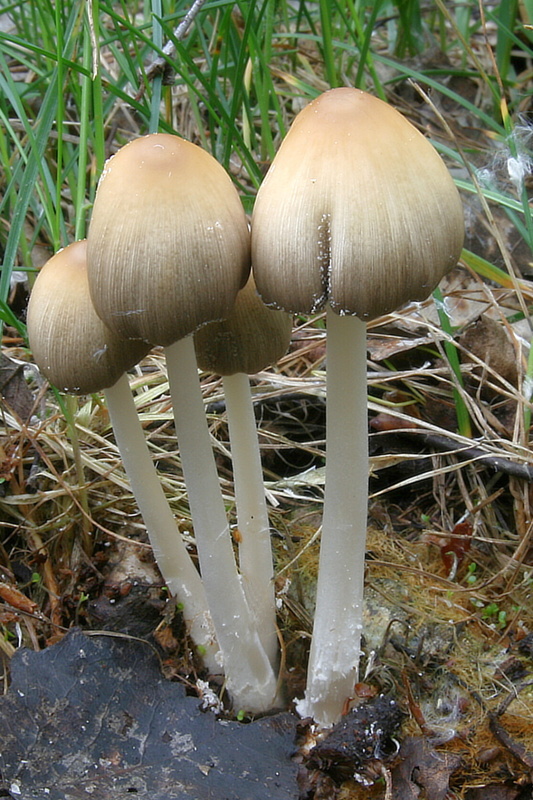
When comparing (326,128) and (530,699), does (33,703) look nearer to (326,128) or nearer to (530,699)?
(530,699)

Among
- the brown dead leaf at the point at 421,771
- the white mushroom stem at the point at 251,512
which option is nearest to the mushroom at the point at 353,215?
the white mushroom stem at the point at 251,512

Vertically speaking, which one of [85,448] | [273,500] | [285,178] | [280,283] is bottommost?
[273,500]

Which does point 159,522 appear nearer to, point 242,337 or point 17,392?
point 242,337

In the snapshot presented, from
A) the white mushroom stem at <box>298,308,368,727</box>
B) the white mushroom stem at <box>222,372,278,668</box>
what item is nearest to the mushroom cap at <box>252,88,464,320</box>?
the white mushroom stem at <box>298,308,368,727</box>

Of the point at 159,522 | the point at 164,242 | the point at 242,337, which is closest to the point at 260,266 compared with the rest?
the point at 164,242

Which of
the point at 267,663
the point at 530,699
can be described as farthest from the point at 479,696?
the point at 267,663

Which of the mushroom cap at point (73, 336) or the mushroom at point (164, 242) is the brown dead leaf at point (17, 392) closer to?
the mushroom cap at point (73, 336)

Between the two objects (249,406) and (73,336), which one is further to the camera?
(249,406)
